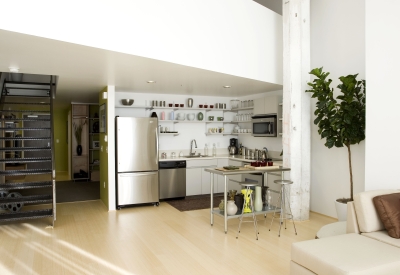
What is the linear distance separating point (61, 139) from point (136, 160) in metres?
6.95

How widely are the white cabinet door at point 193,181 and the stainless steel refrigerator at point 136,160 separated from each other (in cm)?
85

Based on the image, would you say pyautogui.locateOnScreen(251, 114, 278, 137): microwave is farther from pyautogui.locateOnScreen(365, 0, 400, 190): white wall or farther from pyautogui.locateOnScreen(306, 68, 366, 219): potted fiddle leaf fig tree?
pyautogui.locateOnScreen(365, 0, 400, 190): white wall

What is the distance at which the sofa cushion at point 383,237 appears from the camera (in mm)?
2805

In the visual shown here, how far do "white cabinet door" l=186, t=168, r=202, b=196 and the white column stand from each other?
242 centimetres

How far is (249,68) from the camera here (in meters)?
5.12

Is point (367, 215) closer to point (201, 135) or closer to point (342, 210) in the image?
point (342, 210)

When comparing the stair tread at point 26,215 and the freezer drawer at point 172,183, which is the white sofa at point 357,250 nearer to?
the stair tread at point 26,215

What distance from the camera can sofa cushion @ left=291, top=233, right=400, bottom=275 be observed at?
237 cm

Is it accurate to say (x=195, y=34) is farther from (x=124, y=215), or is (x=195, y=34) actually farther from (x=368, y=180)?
(x=124, y=215)

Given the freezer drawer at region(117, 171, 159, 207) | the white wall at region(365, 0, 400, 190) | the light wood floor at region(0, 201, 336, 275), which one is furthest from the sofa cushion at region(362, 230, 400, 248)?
the freezer drawer at region(117, 171, 159, 207)

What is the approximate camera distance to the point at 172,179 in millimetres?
6703

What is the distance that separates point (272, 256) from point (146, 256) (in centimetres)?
145

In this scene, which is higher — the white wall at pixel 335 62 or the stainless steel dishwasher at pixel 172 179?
the white wall at pixel 335 62

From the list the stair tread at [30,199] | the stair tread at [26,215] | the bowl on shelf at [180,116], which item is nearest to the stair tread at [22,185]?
the stair tread at [30,199]
